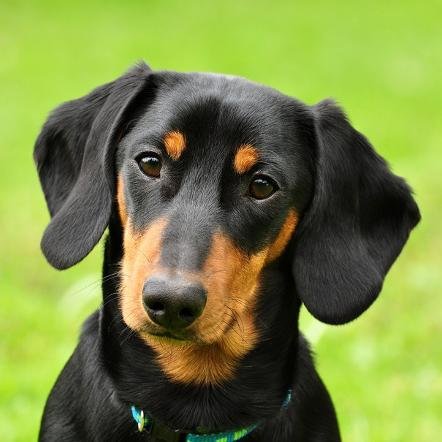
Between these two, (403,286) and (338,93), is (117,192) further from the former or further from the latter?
(338,93)

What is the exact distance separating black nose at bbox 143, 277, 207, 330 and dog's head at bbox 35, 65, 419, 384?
0.02m

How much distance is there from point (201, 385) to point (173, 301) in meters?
0.66

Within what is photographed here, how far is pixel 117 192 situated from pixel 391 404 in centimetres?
274

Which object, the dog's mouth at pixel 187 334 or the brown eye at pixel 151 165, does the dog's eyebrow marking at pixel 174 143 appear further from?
the dog's mouth at pixel 187 334

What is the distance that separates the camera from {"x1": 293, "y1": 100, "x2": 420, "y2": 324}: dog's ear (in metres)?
4.06

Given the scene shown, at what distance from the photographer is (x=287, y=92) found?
14.9 metres

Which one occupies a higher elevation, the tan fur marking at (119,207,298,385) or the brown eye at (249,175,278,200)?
the brown eye at (249,175,278,200)

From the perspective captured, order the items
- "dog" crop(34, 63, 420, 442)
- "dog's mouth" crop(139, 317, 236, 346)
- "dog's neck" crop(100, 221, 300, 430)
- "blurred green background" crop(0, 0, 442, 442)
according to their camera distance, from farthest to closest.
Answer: "blurred green background" crop(0, 0, 442, 442), "dog's neck" crop(100, 221, 300, 430), "dog" crop(34, 63, 420, 442), "dog's mouth" crop(139, 317, 236, 346)

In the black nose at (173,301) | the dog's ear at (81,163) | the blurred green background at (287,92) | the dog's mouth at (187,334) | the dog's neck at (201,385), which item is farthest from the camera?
the blurred green background at (287,92)

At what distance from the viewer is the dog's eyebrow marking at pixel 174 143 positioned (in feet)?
12.7

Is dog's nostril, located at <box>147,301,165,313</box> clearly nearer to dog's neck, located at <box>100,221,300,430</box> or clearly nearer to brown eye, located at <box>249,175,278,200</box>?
dog's neck, located at <box>100,221,300,430</box>

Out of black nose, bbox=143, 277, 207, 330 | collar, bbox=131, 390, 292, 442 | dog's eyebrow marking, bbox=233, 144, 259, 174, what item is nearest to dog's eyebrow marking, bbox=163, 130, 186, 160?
dog's eyebrow marking, bbox=233, 144, 259, 174

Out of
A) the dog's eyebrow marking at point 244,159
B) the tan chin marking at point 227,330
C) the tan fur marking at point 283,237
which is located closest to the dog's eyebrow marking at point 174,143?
the dog's eyebrow marking at point 244,159

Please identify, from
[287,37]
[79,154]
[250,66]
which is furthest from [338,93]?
[79,154]
